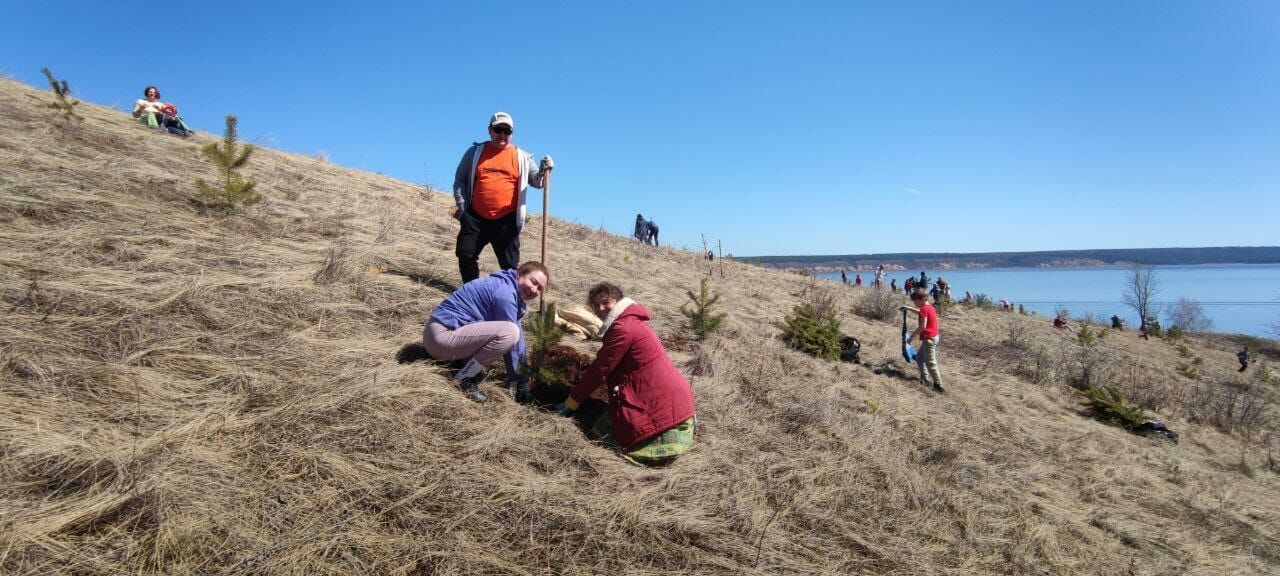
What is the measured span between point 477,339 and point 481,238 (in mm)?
→ 1627

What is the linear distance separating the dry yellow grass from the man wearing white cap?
0.81 metres

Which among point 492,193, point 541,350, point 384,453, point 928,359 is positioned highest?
point 492,193

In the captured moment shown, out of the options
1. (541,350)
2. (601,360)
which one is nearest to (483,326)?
(541,350)

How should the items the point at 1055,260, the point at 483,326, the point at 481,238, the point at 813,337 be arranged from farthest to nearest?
the point at 1055,260
the point at 813,337
the point at 481,238
the point at 483,326

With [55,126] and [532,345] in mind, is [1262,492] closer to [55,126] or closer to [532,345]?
[532,345]

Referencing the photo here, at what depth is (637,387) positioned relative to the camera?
331 centimetres

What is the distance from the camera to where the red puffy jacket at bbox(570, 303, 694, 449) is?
10.8 feet

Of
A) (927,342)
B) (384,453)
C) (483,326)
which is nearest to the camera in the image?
(384,453)

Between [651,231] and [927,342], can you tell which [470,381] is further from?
[651,231]

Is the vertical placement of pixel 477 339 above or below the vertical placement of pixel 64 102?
below

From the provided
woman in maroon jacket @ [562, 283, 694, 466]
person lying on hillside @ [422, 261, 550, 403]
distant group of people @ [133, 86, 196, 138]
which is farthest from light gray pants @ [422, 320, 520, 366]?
distant group of people @ [133, 86, 196, 138]

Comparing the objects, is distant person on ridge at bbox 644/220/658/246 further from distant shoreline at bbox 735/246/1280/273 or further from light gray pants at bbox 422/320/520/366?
distant shoreline at bbox 735/246/1280/273

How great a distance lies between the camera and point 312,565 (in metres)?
2.12

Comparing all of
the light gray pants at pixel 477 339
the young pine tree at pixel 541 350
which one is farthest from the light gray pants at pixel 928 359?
the light gray pants at pixel 477 339
